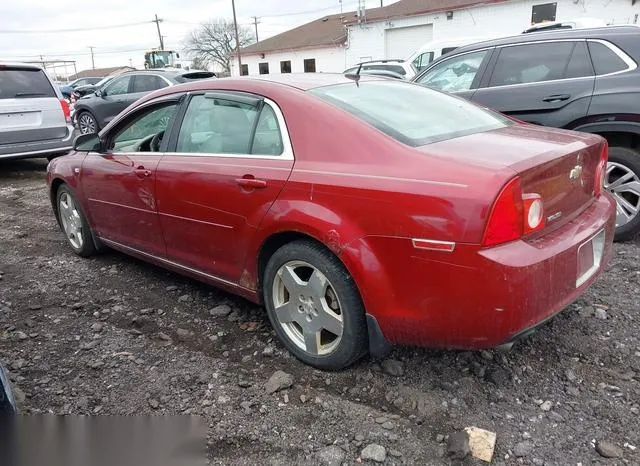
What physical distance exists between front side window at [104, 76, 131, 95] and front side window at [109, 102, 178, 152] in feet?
30.5

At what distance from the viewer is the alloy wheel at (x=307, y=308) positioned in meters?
2.68

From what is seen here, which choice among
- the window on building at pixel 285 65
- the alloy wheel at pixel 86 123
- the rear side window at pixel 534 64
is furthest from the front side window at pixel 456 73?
the window on building at pixel 285 65

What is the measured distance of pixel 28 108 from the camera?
7.89 metres

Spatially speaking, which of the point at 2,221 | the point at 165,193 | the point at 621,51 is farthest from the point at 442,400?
the point at 2,221

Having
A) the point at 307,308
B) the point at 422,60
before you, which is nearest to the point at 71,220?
the point at 307,308

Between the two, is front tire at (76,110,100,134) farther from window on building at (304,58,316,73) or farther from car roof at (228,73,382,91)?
window on building at (304,58,316,73)

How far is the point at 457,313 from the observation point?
2.24 m

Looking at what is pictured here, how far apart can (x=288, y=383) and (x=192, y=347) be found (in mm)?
741

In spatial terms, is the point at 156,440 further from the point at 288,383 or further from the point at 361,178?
the point at 361,178

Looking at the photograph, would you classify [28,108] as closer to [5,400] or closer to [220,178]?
[220,178]

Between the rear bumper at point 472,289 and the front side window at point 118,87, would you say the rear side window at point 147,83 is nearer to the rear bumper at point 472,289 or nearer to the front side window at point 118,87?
the front side window at point 118,87

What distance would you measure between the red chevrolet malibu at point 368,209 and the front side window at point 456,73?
2105 mm

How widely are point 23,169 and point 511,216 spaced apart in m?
9.63

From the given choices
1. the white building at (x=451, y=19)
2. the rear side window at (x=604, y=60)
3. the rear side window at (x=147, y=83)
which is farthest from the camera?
the white building at (x=451, y=19)
